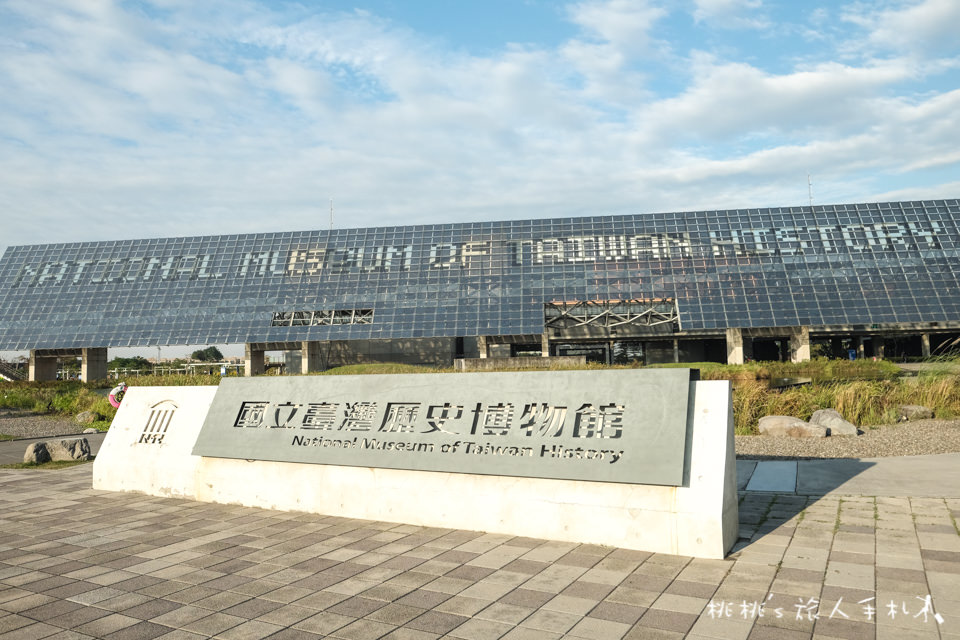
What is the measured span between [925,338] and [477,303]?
27.9 metres

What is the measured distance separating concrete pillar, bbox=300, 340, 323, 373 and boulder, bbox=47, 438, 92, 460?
2720 centimetres

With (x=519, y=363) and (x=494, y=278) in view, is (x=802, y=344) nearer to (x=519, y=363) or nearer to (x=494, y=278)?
(x=494, y=278)

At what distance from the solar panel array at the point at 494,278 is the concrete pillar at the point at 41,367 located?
2.55 m

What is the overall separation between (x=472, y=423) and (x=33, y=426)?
67.9 feet

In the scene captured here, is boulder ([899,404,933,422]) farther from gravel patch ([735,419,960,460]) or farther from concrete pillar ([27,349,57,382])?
concrete pillar ([27,349,57,382])

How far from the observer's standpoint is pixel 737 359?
38219 mm

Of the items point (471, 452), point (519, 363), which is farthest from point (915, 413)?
point (519, 363)

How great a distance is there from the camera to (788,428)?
1391cm

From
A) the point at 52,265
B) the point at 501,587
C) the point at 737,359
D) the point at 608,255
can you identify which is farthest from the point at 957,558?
the point at 52,265

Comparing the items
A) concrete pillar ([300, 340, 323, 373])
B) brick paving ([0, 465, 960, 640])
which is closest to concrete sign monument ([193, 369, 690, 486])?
brick paving ([0, 465, 960, 640])

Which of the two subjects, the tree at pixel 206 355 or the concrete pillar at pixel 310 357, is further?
the tree at pixel 206 355

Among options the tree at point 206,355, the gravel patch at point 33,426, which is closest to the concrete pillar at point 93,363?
the gravel patch at point 33,426

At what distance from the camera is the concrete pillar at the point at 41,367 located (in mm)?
45406

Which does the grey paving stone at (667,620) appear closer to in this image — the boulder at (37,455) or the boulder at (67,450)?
the boulder at (67,450)
